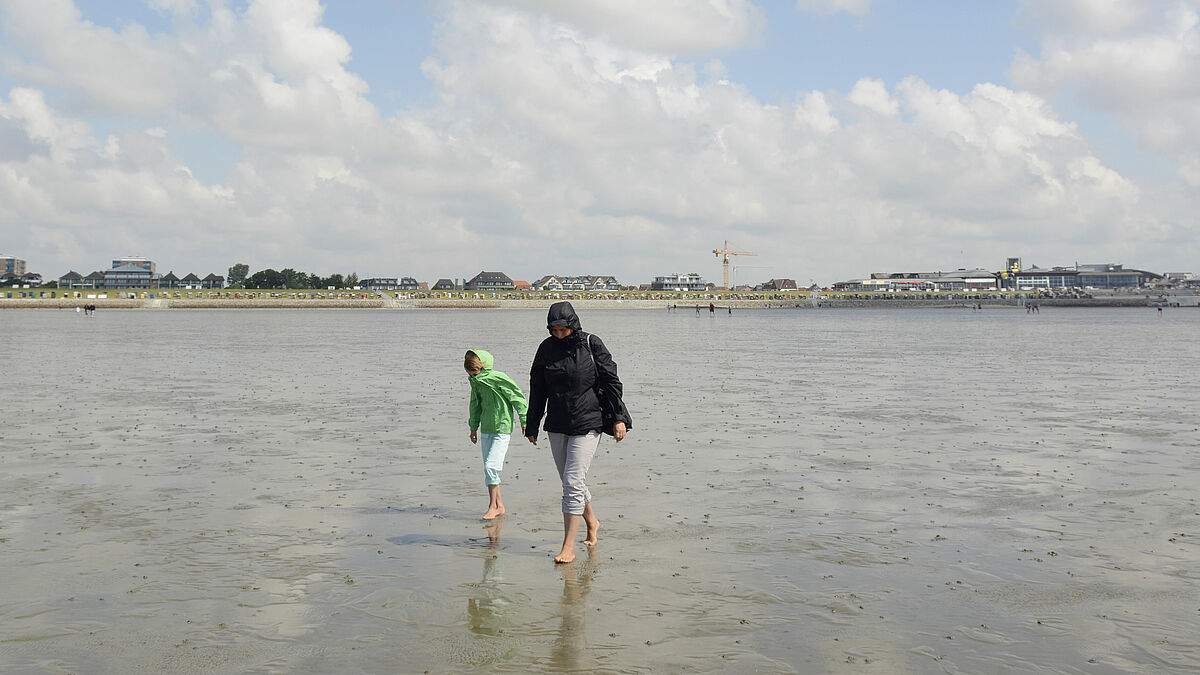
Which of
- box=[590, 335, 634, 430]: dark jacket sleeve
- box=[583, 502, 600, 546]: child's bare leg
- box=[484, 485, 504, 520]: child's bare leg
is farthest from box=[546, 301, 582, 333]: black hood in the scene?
box=[484, 485, 504, 520]: child's bare leg

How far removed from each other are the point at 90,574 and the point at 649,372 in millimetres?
24509

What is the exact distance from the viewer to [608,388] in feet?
29.2

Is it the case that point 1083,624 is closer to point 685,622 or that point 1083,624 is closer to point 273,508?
point 685,622

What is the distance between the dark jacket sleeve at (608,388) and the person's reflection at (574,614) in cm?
135

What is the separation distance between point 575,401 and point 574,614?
2.08 metres

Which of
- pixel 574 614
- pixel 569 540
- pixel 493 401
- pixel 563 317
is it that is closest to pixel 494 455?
pixel 493 401

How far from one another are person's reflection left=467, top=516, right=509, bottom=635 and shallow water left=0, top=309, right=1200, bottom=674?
3cm

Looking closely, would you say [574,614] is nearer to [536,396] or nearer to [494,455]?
[536,396]

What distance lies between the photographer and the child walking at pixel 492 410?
10.4m

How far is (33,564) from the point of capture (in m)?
8.66

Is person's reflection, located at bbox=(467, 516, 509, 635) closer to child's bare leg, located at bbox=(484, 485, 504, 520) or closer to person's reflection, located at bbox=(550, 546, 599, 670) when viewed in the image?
person's reflection, located at bbox=(550, 546, 599, 670)

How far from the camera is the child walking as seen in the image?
10430 mm

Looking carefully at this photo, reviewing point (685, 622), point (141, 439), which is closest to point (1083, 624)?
A: point (685, 622)

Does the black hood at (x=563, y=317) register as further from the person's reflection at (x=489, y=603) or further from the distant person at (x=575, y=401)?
the person's reflection at (x=489, y=603)
